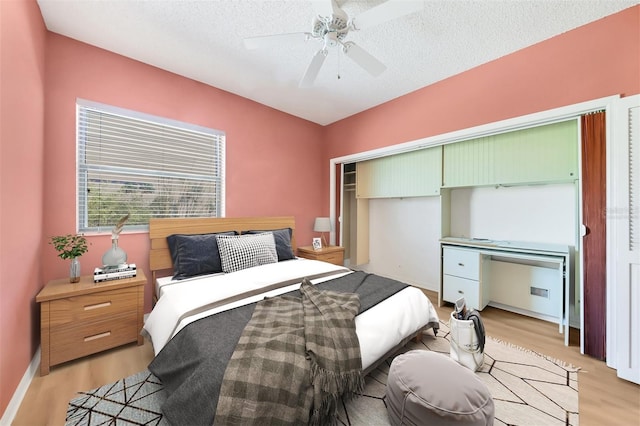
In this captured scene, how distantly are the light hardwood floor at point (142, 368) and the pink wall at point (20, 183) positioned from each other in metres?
0.17

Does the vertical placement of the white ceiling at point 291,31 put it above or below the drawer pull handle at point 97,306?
above

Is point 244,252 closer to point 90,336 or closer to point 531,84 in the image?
point 90,336

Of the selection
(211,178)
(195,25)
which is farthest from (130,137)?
(195,25)

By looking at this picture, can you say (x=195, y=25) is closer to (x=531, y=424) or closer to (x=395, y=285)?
(x=395, y=285)

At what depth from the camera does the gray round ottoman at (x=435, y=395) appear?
3.78 feet

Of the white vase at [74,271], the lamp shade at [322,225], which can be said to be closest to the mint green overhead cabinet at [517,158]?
the lamp shade at [322,225]

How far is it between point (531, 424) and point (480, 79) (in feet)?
9.49

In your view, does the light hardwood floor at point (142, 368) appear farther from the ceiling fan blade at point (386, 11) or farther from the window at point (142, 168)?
the ceiling fan blade at point (386, 11)

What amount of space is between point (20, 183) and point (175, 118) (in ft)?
4.81

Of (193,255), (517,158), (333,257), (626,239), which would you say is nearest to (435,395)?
(626,239)

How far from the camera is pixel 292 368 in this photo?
44.4 inches

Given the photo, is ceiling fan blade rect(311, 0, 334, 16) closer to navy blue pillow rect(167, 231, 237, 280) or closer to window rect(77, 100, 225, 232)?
window rect(77, 100, 225, 232)

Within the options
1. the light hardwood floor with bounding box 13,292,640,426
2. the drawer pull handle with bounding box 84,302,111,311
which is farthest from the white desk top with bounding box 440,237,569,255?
the drawer pull handle with bounding box 84,302,111,311

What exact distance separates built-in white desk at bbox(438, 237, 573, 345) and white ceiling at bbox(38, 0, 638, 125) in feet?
6.41
